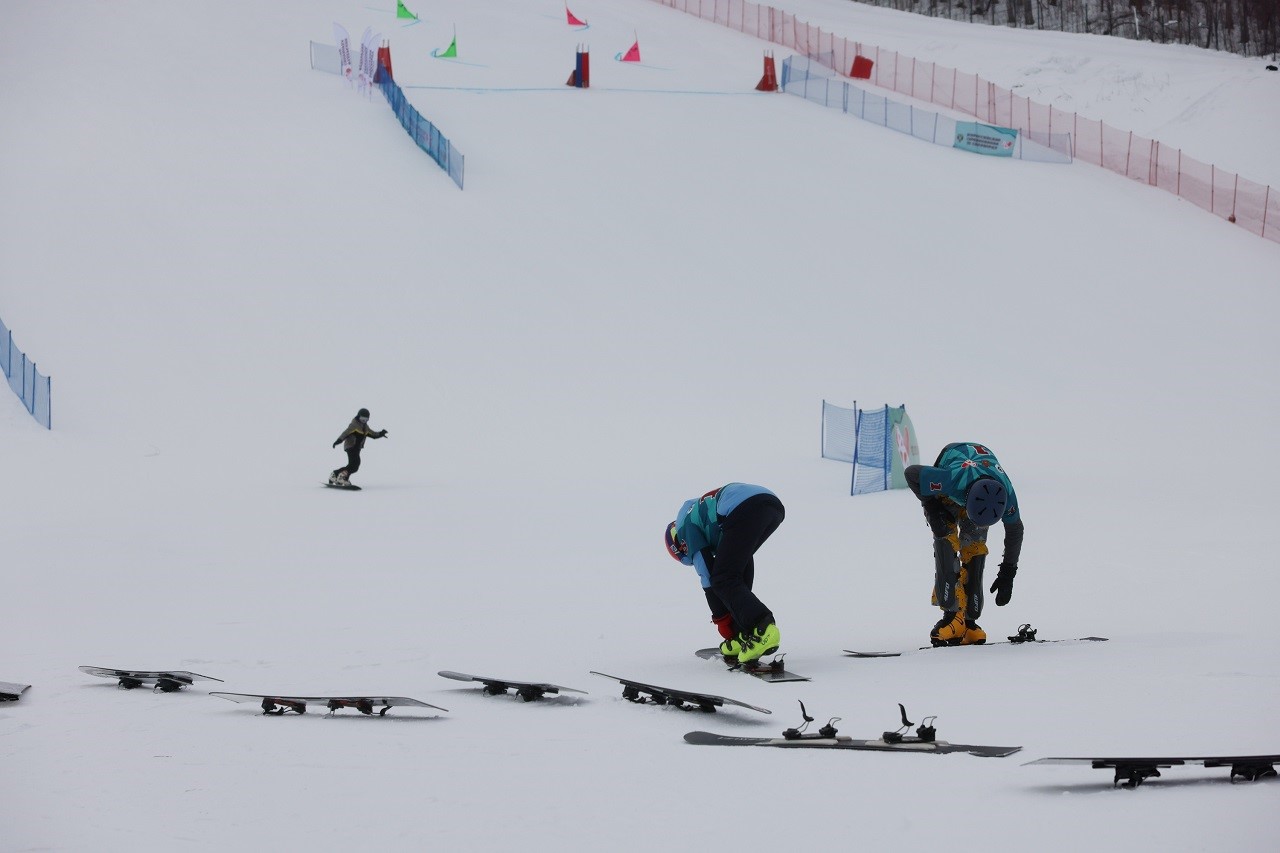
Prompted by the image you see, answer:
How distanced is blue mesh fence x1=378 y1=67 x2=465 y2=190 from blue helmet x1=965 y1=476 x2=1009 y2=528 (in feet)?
91.9

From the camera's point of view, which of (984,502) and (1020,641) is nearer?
(984,502)

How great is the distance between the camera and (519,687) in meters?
7.20

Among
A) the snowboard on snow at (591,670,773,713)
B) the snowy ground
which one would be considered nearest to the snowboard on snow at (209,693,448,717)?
the snowy ground

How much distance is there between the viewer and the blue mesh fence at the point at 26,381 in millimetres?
22156

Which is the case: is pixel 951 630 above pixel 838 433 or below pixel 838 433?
above

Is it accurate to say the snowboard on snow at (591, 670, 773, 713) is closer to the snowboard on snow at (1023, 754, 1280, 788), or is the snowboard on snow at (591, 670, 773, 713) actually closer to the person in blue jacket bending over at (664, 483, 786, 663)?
the person in blue jacket bending over at (664, 483, 786, 663)

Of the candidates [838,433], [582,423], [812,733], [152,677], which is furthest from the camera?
[582,423]

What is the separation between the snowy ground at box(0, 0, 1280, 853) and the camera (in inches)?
216

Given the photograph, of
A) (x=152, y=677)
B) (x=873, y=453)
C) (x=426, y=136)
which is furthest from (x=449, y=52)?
(x=152, y=677)

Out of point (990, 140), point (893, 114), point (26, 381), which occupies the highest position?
point (893, 114)

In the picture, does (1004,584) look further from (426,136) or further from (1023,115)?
(1023,115)

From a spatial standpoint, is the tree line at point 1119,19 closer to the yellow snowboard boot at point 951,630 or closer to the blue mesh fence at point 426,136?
the blue mesh fence at point 426,136

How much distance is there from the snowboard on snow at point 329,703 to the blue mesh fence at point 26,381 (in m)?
16.2

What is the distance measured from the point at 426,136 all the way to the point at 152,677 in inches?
1177
